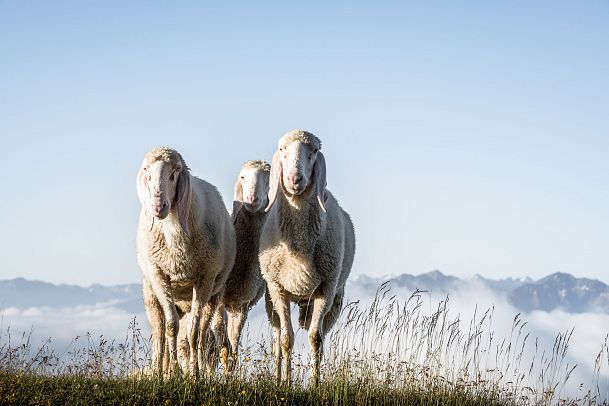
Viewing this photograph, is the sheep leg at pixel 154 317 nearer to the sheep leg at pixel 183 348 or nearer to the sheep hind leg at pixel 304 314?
the sheep leg at pixel 183 348

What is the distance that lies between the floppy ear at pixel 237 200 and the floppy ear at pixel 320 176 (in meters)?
2.29

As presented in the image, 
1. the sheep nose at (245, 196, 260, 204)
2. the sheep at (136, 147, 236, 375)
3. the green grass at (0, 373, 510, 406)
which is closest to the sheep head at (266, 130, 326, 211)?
the sheep at (136, 147, 236, 375)

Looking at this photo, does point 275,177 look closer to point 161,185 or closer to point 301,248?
point 301,248

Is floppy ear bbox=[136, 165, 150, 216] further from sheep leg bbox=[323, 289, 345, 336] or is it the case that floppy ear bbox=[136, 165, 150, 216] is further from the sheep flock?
sheep leg bbox=[323, 289, 345, 336]

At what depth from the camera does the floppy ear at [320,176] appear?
39.3ft

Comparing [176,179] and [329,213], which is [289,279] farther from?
[176,179]

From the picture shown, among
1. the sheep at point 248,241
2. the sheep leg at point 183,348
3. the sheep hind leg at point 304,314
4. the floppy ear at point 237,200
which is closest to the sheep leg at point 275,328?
the sheep hind leg at point 304,314

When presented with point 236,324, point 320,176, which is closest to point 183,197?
point 320,176

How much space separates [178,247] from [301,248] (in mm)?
1592

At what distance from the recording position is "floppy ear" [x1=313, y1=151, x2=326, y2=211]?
1198cm

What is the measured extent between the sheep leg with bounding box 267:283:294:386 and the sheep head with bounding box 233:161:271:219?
1697mm

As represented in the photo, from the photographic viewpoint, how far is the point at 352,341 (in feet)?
39.7

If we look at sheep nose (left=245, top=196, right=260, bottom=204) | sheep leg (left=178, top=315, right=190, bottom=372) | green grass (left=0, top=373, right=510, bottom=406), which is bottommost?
green grass (left=0, top=373, right=510, bottom=406)

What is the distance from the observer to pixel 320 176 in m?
12.0
